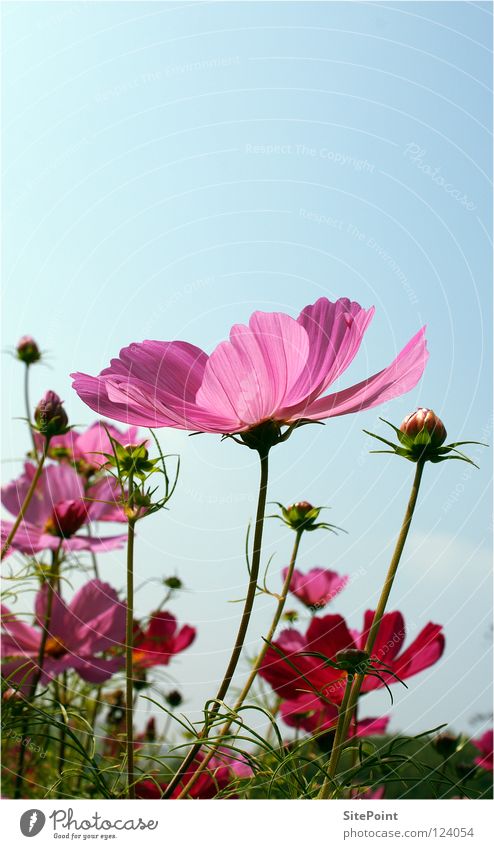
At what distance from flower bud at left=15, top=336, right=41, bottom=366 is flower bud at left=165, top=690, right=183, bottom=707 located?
1.49ft

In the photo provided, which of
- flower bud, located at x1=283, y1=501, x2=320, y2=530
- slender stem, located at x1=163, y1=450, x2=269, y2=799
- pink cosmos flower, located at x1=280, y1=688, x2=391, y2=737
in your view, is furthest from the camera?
pink cosmos flower, located at x1=280, y1=688, x2=391, y2=737

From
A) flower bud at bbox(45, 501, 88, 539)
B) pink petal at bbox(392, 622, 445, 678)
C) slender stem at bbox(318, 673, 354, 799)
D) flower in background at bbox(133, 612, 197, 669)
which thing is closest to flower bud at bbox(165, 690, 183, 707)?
flower in background at bbox(133, 612, 197, 669)

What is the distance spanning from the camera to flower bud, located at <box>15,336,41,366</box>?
0.92 meters

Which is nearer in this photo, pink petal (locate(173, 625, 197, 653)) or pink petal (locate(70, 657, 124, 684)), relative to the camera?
pink petal (locate(70, 657, 124, 684))

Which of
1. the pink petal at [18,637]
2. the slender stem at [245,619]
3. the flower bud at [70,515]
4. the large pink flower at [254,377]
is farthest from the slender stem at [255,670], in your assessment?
the pink petal at [18,637]

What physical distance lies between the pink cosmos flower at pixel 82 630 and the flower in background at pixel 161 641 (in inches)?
3.5

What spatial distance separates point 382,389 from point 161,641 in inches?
20.9

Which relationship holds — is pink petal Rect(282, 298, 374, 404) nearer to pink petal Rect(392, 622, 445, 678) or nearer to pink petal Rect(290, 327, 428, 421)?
pink petal Rect(290, 327, 428, 421)

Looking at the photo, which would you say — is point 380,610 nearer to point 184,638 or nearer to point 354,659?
point 354,659

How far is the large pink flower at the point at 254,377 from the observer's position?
38 centimetres
